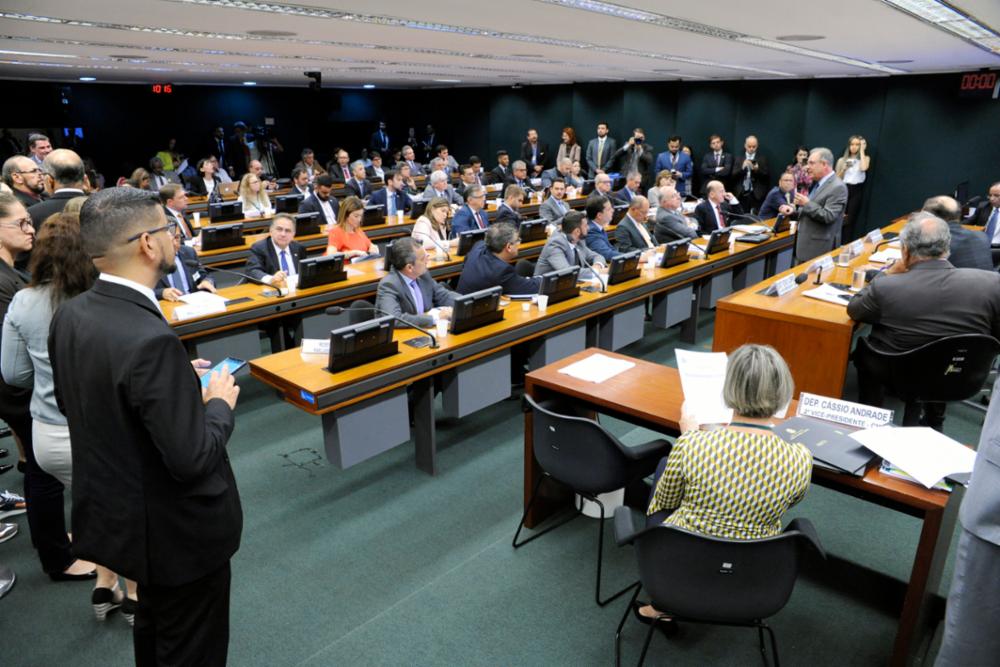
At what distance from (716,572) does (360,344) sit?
203 cm

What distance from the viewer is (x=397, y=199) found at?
866 cm

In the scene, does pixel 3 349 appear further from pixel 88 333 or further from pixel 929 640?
pixel 929 640

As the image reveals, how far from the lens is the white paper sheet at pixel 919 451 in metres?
2.07

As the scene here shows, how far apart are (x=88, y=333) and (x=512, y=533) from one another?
2.16 meters

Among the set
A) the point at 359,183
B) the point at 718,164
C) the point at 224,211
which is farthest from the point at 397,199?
the point at 718,164

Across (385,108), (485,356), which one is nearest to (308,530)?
(485,356)

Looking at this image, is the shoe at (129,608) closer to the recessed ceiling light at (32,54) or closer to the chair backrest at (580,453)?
the chair backrest at (580,453)

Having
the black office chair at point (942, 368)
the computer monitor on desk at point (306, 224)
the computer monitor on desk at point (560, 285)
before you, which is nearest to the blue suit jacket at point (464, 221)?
the computer monitor on desk at point (306, 224)

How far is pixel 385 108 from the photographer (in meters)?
18.6

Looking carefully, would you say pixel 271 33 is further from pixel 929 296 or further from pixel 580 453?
pixel 929 296

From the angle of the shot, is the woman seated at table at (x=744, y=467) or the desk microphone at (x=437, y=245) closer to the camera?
the woman seated at table at (x=744, y=467)

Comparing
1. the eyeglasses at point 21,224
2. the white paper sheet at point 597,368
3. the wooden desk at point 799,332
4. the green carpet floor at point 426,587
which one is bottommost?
the green carpet floor at point 426,587

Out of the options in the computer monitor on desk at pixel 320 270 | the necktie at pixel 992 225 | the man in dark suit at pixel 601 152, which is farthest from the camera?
the man in dark suit at pixel 601 152

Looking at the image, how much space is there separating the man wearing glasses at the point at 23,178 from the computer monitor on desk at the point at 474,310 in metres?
2.65
